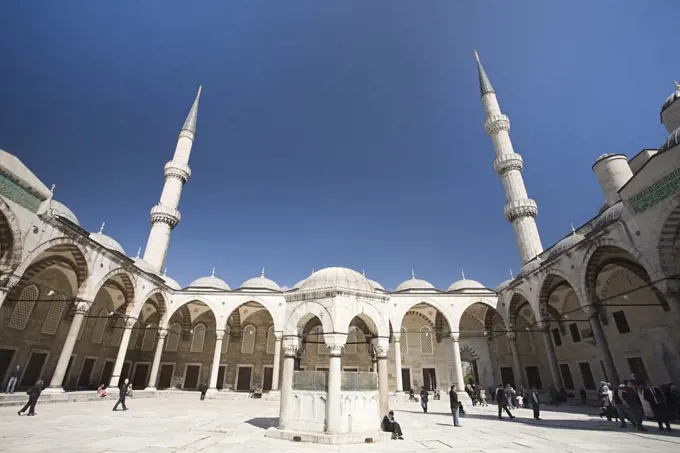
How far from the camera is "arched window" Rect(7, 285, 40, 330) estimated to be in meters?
14.4

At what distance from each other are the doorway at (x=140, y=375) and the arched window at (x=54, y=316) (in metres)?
6.87

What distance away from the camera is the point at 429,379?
851 inches

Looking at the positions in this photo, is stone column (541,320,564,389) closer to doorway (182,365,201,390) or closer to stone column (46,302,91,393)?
stone column (46,302,91,393)

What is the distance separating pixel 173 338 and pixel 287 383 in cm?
1905

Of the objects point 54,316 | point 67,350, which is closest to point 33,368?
point 54,316

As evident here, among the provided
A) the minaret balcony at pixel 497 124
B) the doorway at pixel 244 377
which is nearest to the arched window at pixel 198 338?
the doorway at pixel 244 377

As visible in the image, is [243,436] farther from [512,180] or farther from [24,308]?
[512,180]

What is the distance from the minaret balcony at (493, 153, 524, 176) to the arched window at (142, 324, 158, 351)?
26120mm

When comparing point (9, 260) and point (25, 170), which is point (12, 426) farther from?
point (25, 170)

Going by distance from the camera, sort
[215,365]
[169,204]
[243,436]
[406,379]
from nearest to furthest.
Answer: [243,436] → [215,365] → [406,379] → [169,204]

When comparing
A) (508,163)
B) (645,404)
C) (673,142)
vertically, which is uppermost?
(508,163)

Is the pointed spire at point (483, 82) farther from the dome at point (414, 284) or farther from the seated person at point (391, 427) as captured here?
the seated person at point (391, 427)

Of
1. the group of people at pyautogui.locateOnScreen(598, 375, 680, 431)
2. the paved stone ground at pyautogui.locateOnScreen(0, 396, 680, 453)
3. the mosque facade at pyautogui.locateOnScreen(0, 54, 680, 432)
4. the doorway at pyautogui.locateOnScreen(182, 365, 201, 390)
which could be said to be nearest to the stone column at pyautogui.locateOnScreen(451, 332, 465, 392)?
the mosque facade at pyautogui.locateOnScreen(0, 54, 680, 432)

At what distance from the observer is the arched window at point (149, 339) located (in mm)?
21939
